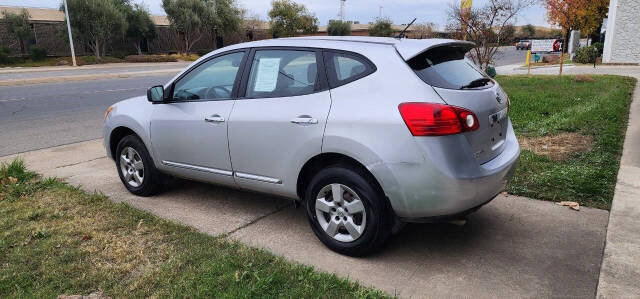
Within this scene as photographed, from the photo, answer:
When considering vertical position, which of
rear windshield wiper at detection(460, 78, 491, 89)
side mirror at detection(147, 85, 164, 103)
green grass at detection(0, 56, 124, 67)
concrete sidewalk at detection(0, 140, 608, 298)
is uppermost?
rear windshield wiper at detection(460, 78, 491, 89)

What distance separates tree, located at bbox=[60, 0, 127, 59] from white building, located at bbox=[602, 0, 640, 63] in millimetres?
35507

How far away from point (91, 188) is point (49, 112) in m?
6.85

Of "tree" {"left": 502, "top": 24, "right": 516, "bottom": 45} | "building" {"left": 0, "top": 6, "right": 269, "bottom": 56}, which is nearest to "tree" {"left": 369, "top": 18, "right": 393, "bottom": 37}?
"building" {"left": 0, "top": 6, "right": 269, "bottom": 56}

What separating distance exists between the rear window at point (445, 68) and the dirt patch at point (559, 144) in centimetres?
277

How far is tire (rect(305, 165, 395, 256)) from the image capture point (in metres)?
3.32

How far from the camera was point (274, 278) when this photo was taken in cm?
313

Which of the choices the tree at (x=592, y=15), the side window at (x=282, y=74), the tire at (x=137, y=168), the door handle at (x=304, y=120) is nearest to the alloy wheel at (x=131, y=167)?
the tire at (x=137, y=168)

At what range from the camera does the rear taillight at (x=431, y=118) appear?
3070mm

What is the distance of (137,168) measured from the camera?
4984mm

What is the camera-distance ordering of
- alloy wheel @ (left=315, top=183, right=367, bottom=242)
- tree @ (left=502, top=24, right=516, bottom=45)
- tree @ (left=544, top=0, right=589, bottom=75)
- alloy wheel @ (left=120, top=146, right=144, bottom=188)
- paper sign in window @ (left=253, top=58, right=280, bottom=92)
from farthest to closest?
1. tree @ (left=544, top=0, right=589, bottom=75)
2. tree @ (left=502, top=24, right=516, bottom=45)
3. alloy wheel @ (left=120, top=146, right=144, bottom=188)
4. paper sign in window @ (left=253, top=58, right=280, bottom=92)
5. alloy wheel @ (left=315, top=183, right=367, bottom=242)

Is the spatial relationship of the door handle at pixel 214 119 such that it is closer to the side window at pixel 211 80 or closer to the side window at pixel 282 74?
the side window at pixel 211 80

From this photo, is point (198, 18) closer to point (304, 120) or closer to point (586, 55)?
point (586, 55)

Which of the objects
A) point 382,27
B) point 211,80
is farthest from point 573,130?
point 382,27

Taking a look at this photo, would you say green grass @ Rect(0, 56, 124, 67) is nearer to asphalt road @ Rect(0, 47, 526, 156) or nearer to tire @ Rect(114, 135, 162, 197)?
asphalt road @ Rect(0, 47, 526, 156)
